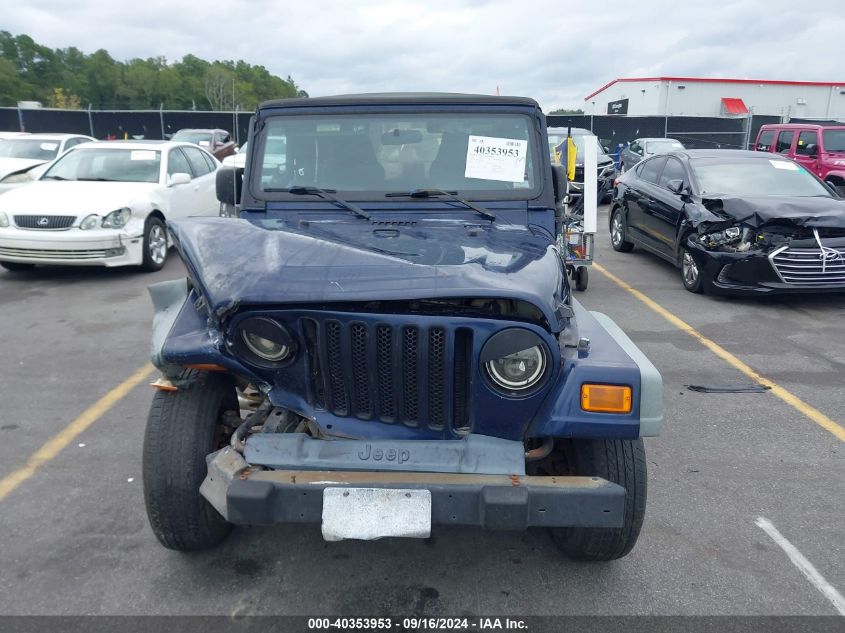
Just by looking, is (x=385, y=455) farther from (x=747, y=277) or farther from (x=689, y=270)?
(x=689, y=270)

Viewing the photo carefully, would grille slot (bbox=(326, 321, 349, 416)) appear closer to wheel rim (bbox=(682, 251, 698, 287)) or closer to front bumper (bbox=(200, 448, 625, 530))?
front bumper (bbox=(200, 448, 625, 530))

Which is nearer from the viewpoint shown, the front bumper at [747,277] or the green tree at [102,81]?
the front bumper at [747,277]

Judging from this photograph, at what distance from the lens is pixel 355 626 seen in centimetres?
259

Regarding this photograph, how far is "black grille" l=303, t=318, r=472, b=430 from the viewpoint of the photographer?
2.35m

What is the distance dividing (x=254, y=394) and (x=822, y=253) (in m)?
6.12

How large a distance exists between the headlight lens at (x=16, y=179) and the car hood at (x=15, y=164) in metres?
0.21

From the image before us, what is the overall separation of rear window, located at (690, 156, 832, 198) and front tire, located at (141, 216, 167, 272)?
21.6 ft

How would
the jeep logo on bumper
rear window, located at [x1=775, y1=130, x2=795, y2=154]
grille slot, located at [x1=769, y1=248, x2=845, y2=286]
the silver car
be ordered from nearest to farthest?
the jeep logo on bumper < grille slot, located at [x1=769, y1=248, x2=845, y2=286] < rear window, located at [x1=775, y1=130, x2=795, y2=154] < the silver car

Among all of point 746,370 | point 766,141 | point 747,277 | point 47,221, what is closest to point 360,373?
point 746,370

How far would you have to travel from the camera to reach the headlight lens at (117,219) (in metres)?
7.85

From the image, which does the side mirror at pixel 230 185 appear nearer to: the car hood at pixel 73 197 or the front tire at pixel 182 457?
the front tire at pixel 182 457

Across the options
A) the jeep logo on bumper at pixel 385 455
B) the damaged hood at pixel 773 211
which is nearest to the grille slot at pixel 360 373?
the jeep logo on bumper at pixel 385 455

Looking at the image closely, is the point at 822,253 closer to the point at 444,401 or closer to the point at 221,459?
the point at 444,401

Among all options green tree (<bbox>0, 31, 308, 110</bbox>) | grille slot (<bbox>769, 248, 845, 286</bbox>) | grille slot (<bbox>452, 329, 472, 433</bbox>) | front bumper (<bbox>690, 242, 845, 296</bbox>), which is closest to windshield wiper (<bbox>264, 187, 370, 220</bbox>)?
grille slot (<bbox>452, 329, 472, 433</bbox>)
